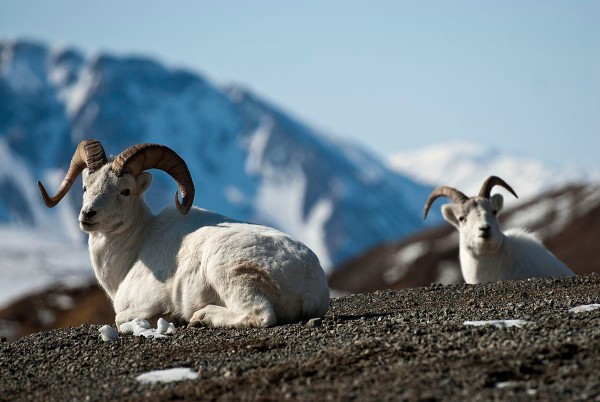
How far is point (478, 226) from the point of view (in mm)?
22484

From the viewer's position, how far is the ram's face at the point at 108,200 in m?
16.2

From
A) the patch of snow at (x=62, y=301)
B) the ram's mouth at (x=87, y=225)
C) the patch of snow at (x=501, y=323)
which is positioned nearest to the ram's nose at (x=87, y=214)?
the ram's mouth at (x=87, y=225)

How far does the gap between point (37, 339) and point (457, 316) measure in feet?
20.3

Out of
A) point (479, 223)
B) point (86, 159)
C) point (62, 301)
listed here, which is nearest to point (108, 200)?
point (86, 159)

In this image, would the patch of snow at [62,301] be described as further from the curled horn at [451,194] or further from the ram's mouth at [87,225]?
the ram's mouth at [87,225]

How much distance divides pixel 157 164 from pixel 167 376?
22.4ft

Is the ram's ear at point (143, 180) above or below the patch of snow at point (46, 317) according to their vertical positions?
above

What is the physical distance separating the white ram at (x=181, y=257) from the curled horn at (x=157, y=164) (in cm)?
2

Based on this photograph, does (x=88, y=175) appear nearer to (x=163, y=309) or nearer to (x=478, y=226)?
(x=163, y=309)

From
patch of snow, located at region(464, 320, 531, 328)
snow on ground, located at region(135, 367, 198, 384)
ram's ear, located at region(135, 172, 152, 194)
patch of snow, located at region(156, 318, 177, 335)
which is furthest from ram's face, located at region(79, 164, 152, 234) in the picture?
patch of snow, located at region(464, 320, 531, 328)

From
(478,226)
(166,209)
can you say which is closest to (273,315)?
(166,209)

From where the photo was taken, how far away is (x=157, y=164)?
672 inches

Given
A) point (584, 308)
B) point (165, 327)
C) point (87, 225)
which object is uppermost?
point (584, 308)

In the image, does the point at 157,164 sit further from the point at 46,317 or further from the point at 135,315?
the point at 46,317
